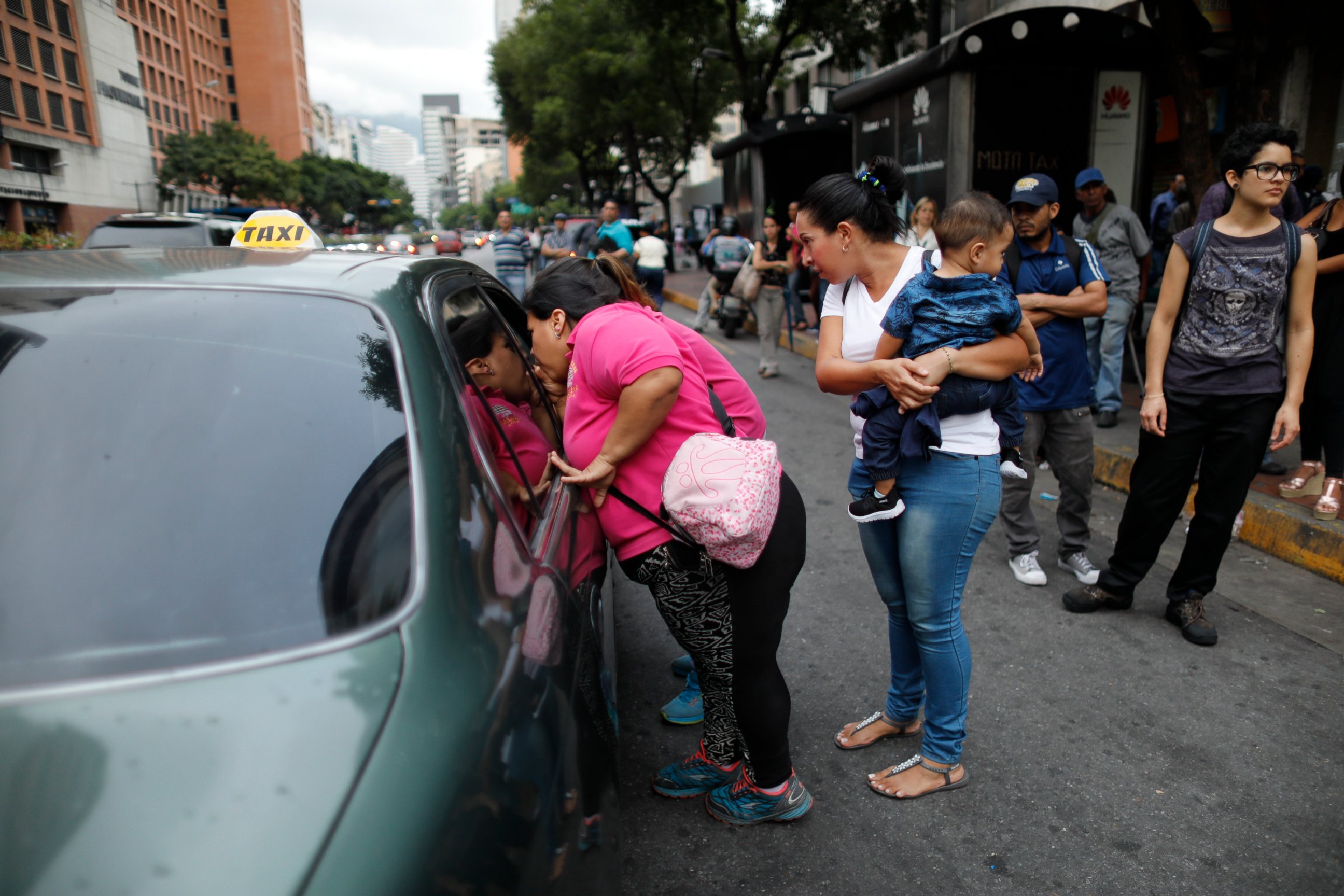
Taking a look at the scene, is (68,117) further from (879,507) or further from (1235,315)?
(1235,315)

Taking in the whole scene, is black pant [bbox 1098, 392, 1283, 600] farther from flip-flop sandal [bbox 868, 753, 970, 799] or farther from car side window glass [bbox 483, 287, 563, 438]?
car side window glass [bbox 483, 287, 563, 438]

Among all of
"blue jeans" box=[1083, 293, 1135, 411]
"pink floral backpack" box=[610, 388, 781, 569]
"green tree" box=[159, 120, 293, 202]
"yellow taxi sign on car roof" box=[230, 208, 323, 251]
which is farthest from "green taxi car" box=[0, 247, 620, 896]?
"green tree" box=[159, 120, 293, 202]

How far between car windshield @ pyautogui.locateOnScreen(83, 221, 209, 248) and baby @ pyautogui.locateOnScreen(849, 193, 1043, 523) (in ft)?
27.5

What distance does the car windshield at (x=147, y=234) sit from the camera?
8.75m

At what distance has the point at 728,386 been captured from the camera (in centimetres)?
246

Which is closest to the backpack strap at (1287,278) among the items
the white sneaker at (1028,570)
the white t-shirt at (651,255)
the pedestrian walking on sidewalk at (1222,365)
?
the pedestrian walking on sidewalk at (1222,365)

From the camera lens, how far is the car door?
1.24 metres

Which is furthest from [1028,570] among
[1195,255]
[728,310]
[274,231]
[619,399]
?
[728,310]

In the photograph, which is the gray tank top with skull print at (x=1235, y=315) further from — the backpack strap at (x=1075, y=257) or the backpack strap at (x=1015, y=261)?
the backpack strap at (x=1015, y=261)

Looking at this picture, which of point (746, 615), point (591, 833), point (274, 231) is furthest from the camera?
point (274, 231)

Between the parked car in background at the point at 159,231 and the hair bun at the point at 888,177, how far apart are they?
820 cm

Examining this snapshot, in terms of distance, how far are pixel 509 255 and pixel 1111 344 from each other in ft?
27.1

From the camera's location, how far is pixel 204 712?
106 centimetres

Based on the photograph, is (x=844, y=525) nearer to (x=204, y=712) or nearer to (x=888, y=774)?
(x=888, y=774)
